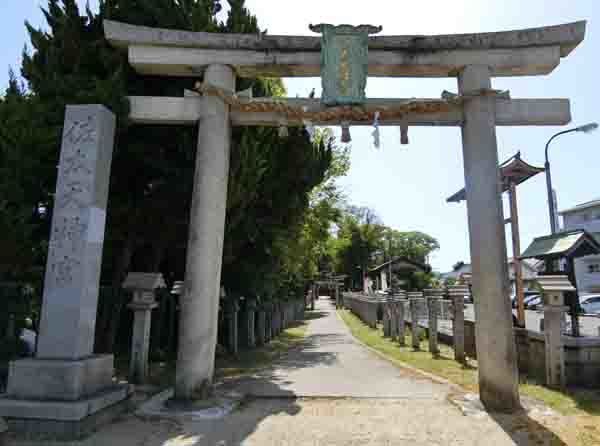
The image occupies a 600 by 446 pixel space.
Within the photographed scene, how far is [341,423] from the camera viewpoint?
15.6 ft

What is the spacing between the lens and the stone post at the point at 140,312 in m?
7.09

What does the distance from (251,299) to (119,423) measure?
786 cm

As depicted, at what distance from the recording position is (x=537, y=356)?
270 inches

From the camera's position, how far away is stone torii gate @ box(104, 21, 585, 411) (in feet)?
18.0

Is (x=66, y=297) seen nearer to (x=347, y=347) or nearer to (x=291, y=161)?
(x=291, y=161)

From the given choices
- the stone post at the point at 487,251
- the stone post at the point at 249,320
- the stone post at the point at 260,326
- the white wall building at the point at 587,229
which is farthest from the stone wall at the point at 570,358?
the white wall building at the point at 587,229

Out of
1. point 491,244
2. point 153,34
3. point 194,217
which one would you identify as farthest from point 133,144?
point 491,244

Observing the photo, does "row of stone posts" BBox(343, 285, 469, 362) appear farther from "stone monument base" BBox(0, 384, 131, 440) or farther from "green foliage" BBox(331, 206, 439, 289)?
"green foliage" BBox(331, 206, 439, 289)

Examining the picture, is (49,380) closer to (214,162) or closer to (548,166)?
(214,162)

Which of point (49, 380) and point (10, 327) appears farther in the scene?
point (10, 327)

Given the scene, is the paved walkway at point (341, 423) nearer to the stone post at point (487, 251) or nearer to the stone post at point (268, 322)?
the stone post at point (487, 251)

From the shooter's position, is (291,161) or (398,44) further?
(291,161)

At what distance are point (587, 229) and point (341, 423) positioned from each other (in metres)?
35.7

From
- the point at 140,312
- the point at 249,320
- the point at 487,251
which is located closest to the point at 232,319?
the point at 249,320
